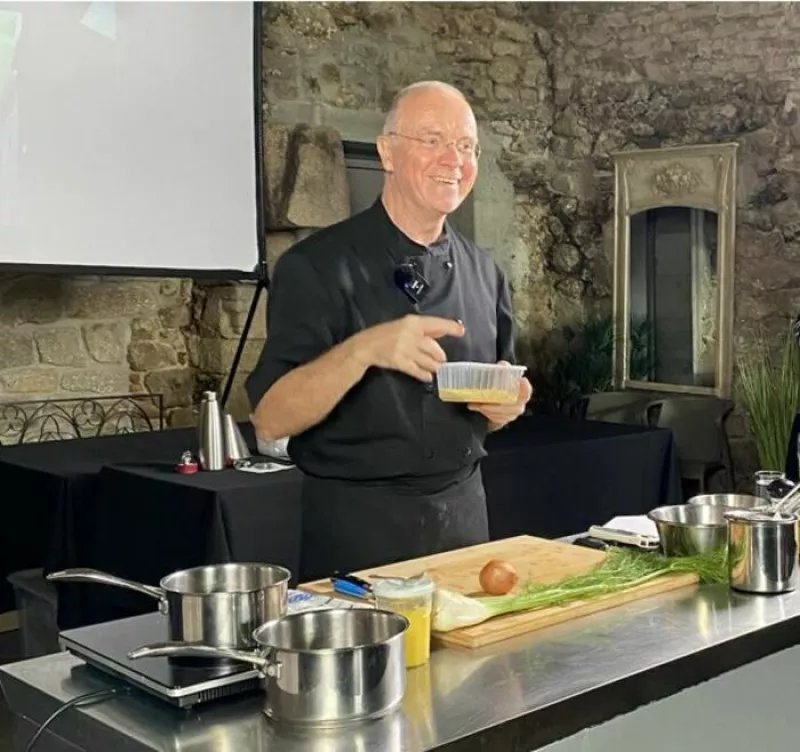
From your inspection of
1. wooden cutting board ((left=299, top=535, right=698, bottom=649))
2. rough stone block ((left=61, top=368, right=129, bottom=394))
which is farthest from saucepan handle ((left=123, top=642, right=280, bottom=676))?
rough stone block ((left=61, top=368, right=129, bottom=394))

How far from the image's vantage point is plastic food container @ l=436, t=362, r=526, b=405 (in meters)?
2.04

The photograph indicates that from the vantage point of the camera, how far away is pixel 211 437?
3371 millimetres

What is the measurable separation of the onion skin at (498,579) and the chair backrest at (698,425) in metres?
3.70

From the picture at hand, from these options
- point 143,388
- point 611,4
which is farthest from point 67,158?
point 611,4

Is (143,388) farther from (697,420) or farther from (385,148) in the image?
(385,148)

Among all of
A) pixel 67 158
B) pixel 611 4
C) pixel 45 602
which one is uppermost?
pixel 611 4

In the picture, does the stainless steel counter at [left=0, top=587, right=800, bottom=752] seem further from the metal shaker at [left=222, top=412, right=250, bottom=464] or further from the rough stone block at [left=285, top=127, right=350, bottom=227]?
the rough stone block at [left=285, top=127, right=350, bottom=227]

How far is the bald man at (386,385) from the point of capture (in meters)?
2.22

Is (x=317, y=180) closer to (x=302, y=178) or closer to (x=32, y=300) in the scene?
(x=302, y=178)

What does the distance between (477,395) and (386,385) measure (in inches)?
9.0

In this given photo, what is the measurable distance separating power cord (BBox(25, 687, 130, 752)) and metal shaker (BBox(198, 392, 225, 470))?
1946mm

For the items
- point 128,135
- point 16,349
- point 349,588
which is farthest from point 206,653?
point 16,349

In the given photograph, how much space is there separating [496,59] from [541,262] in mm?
1086

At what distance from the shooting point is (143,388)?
4.89 meters
